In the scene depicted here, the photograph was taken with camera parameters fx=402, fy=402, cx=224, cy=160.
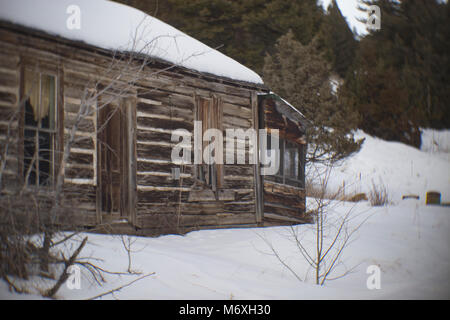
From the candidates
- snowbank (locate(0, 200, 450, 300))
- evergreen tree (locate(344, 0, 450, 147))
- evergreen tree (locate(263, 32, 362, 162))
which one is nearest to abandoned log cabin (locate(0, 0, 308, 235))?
snowbank (locate(0, 200, 450, 300))

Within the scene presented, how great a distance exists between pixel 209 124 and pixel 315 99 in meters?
9.53

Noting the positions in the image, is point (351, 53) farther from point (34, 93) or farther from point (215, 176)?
point (34, 93)

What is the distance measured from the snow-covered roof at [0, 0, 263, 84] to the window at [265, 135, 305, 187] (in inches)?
92.0

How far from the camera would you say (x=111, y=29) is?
280 inches

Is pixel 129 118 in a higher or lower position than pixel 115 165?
higher

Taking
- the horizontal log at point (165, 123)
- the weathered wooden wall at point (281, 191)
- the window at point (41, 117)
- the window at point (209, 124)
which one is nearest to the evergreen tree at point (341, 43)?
the weathered wooden wall at point (281, 191)

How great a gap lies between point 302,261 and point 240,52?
16.8m

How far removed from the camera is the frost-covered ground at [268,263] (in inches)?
177

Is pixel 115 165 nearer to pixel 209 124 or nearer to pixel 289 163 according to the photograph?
pixel 209 124

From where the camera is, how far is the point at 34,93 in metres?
5.95

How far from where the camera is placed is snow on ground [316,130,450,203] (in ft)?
61.9

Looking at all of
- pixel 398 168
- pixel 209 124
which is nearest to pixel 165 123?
pixel 209 124

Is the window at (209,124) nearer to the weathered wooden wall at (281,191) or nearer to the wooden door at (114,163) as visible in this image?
the weathered wooden wall at (281,191)

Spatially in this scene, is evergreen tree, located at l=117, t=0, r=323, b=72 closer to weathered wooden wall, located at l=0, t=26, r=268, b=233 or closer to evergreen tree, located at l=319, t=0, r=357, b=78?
evergreen tree, located at l=319, t=0, r=357, b=78
